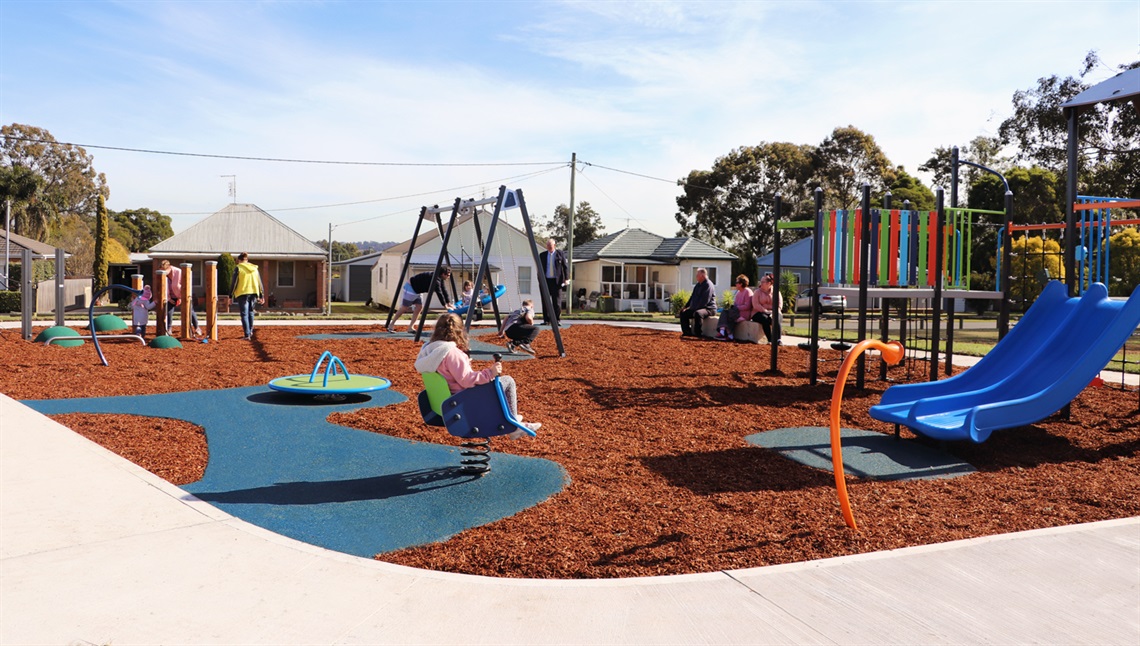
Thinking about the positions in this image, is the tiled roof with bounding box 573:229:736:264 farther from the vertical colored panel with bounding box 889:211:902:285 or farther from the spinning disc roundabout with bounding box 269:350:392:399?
the spinning disc roundabout with bounding box 269:350:392:399

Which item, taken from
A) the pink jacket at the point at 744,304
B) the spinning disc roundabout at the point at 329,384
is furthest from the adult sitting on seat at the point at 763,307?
the spinning disc roundabout at the point at 329,384

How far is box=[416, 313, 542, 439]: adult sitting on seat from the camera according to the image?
628cm

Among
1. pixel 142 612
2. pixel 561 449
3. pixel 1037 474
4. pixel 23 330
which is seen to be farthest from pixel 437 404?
pixel 23 330

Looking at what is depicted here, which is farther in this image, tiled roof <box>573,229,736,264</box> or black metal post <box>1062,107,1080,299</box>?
tiled roof <box>573,229,736,264</box>

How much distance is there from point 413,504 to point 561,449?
6.41 ft

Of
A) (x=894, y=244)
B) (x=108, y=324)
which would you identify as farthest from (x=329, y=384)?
(x=108, y=324)

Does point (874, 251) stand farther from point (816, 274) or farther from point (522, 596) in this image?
point (522, 596)

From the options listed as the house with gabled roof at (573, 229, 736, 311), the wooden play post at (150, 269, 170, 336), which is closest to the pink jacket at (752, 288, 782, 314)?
the wooden play post at (150, 269, 170, 336)

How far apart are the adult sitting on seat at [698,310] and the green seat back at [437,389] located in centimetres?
1355

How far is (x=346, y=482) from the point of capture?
6.42 meters

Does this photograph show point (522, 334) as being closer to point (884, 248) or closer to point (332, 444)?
point (884, 248)

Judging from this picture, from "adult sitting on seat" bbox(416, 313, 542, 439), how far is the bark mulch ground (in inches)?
34.7

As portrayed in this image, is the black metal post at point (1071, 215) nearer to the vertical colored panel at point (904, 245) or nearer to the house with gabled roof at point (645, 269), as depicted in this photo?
the vertical colored panel at point (904, 245)

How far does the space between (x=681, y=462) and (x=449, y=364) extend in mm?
2127
